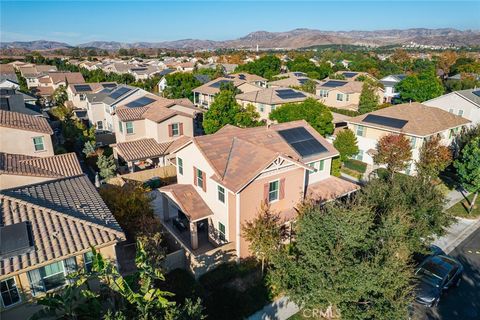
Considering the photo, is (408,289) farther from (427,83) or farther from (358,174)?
(427,83)

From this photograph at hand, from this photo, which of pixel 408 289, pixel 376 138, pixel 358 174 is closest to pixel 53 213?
→ pixel 408 289

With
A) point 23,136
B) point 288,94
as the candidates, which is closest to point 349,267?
point 23,136

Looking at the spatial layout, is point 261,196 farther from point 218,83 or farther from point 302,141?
point 218,83

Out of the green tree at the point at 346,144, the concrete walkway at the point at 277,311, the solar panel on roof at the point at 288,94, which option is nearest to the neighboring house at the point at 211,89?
the solar panel on roof at the point at 288,94

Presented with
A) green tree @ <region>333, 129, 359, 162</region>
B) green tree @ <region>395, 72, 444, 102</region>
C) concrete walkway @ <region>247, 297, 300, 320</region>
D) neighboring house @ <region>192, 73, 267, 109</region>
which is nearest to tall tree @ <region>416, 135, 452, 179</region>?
green tree @ <region>333, 129, 359, 162</region>

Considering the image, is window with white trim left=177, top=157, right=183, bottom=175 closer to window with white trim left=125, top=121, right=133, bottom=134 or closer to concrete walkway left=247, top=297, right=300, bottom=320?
concrete walkway left=247, top=297, right=300, bottom=320
